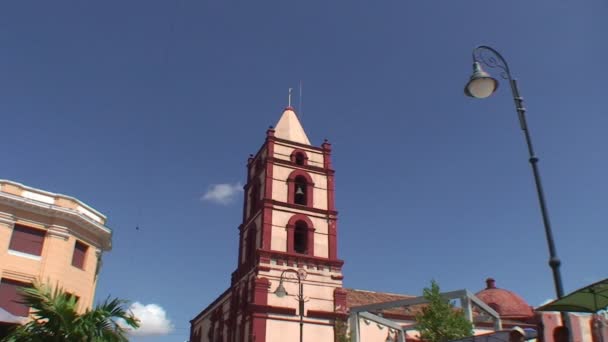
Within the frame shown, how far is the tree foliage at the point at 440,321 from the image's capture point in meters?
23.6

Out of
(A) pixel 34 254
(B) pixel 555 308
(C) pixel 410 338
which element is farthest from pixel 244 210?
(B) pixel 555 308

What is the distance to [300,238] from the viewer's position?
108 ft

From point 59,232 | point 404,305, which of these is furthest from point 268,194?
point 59,232

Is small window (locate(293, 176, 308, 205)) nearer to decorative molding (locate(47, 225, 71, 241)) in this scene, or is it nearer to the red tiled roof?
the red tiled roof

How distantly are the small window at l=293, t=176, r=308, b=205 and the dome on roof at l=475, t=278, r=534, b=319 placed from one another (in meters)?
17.1

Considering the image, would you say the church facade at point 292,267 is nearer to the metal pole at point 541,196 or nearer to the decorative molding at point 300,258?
the decorative molding at point 300,258

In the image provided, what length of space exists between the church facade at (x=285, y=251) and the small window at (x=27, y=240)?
11117mm

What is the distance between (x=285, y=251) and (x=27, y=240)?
1369 cm

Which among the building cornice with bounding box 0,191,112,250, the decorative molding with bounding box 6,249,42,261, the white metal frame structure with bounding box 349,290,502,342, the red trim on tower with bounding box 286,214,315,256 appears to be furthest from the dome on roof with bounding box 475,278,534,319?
the decorative molding with bounding box 6,249,42,261

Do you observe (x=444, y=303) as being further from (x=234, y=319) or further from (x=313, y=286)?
(x=234, y=319)

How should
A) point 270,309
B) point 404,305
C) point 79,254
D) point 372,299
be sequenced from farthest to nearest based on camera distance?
1. point 372,299
2. point 270,309
3. point 404,305
4. point 79,254

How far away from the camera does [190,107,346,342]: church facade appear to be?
28812mm

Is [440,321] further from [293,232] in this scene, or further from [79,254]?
[79,254]

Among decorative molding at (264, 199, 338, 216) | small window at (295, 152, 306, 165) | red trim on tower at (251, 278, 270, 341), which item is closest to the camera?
red trim on tower at (251, 278, 270, 341)
